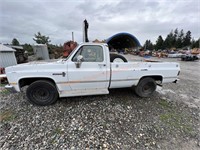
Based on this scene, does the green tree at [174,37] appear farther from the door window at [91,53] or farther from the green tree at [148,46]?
the door window at [91,53]

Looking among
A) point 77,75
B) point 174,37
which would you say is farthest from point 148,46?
point 77,75

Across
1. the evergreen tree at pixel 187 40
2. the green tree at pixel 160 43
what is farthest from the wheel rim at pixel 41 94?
the evergreen tree at pixel 187 40

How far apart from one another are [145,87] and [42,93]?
3471 mm

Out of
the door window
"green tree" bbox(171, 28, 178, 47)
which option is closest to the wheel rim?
the door window

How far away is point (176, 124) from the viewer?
2908mm

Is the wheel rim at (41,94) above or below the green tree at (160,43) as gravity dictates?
below

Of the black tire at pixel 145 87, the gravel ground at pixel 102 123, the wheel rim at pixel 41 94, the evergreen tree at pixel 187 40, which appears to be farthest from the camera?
the evergreen tree at pixel 187 40

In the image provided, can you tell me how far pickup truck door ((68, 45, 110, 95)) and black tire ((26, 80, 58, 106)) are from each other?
0.58 metres

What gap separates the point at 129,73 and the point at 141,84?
71 cm

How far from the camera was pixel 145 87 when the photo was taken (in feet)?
13.9

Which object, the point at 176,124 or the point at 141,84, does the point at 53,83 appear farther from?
the point at 176,124

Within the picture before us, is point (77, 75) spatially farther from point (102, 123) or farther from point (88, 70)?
point (102, 123)

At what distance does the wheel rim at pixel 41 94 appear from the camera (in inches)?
135

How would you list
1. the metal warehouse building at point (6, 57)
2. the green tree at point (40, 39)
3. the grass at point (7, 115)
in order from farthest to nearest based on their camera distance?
the green tree at point (40, 39), the metal warehouse building at point (6, 57), the grass at point (7, 115)
